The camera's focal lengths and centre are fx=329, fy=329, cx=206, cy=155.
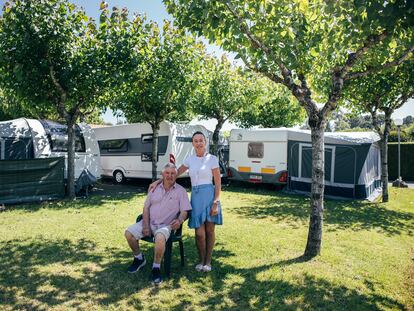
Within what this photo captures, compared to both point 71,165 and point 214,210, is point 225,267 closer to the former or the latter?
point 214,210

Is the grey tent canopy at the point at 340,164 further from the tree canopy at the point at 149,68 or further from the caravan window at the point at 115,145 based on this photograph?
the caravan window at the point at 115,145

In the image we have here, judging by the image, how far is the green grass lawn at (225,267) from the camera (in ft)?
12.6

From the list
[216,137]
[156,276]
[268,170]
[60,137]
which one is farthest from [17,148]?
[216,137]

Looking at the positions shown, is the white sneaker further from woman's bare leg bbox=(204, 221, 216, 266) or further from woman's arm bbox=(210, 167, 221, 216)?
woman's arm bbox=(210, 167, 221, 216)

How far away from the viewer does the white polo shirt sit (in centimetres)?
451

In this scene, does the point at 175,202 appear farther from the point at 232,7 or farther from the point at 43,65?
the point at 43,65

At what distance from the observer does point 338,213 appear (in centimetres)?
911

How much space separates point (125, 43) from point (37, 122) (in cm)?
394

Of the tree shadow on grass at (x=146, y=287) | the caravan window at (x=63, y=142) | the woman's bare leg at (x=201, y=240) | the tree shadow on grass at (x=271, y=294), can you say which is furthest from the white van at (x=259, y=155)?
the woman's bare leg at (x=201, y=240)

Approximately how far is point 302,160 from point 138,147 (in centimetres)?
705

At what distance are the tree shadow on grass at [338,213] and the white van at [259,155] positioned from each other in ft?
6.85

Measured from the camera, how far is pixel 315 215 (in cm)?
528

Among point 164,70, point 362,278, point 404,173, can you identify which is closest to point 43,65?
point 164,70

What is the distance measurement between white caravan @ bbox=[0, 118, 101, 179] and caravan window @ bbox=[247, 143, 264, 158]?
20.4 ft
